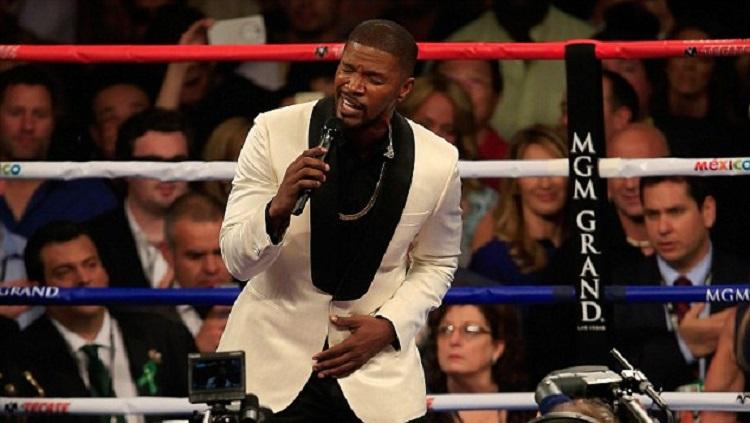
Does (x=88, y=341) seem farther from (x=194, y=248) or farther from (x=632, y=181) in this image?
(x=632, y=181)

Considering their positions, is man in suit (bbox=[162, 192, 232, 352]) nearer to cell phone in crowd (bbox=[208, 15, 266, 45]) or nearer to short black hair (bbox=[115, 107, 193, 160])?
short black hair (bbox=[115, 107, 193, 160])

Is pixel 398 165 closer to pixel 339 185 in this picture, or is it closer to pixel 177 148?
pixel 339 185

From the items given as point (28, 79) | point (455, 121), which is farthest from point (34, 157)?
point (455, 121)

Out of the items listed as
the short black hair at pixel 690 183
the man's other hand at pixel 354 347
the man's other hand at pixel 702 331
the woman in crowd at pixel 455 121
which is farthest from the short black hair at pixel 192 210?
the man's other hand at pixel 354 347

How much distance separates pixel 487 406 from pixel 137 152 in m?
1.57

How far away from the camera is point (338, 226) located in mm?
2631

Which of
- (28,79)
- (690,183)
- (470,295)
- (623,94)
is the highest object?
(28,79)

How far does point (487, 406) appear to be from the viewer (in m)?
3.72

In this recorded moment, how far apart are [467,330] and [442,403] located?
0.65 metres

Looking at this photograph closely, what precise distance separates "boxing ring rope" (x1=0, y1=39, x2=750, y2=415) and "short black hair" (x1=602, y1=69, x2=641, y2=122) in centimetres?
95

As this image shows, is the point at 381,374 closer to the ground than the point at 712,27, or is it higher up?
closer to the ground

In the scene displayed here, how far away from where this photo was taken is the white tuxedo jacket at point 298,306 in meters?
2.63

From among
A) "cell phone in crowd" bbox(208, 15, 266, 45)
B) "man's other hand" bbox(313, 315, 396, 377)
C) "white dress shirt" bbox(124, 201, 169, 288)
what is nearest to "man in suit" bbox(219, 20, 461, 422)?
"man's other hand" bbox(313, 315, 396, 377)

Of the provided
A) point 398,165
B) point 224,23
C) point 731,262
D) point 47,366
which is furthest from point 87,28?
point 398,165
